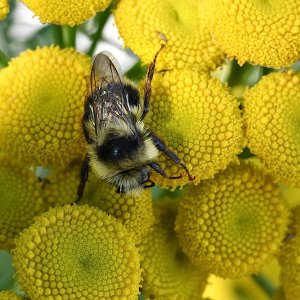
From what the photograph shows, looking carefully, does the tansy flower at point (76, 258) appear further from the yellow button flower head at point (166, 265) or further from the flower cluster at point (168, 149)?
the yellow button flower head at point (166, 265)

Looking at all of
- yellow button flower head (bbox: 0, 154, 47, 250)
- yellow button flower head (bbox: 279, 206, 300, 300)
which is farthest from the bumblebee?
yellow button flower head (bbox: 279, 206, 300, 300)

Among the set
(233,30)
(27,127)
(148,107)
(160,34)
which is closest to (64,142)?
(27,127)

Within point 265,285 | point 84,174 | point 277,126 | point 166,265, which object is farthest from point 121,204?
point 265,285

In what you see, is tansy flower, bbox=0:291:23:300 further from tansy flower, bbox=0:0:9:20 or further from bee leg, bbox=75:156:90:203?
tansy flower, bbox=0:0:9:20

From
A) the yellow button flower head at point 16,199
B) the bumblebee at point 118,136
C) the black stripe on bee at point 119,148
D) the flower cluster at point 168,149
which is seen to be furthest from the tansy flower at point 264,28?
the yellow button flower head at point 16,199

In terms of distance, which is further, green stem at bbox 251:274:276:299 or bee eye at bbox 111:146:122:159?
green stem at bbox 251:274:276:299

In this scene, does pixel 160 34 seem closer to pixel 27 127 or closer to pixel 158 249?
pixel 27 127

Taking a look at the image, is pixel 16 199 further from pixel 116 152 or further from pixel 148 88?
pixel 148 88

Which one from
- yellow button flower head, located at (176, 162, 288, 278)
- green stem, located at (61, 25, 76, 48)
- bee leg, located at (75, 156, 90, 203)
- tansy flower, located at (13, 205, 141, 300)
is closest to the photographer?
tansy flower, located at (13, 205, 141, 300)
